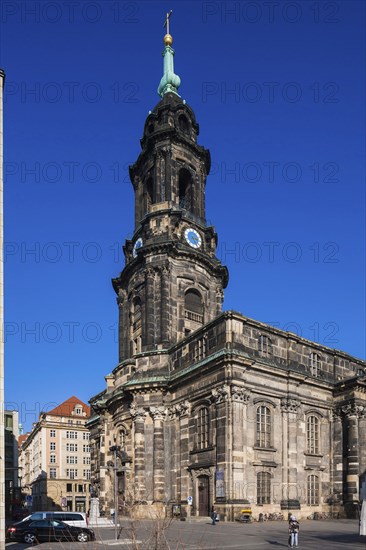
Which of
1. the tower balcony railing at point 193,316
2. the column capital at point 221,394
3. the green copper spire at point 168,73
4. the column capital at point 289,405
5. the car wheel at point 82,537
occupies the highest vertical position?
the green copper spire at point 168,73

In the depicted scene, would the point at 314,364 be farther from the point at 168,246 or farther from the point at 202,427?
the point at 168,246

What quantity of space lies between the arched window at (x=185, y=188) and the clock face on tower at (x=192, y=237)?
12.3 feet

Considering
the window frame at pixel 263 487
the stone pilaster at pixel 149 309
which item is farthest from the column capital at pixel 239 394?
the stone pilaster at pixel 149 309

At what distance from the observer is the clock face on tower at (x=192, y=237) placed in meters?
53.8

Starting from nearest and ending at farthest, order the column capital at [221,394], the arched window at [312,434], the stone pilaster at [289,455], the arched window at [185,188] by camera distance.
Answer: the column capital at [221,394] → the stone pilaster at [289,455] → the arched window at [312,434] → the arched window at [185,188]

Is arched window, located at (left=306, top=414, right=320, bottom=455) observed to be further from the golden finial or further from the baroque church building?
the golden finial

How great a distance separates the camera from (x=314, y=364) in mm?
46000

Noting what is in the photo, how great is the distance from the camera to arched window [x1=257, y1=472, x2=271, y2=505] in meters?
38.8

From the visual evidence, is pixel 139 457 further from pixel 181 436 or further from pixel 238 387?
pixel 238 387

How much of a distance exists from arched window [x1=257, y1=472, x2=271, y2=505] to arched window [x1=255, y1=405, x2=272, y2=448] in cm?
201

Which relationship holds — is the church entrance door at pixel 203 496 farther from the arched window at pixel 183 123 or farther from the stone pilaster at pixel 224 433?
the arched window at pixel 183 123

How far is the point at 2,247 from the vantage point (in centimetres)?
1673

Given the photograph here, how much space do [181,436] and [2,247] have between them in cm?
3102

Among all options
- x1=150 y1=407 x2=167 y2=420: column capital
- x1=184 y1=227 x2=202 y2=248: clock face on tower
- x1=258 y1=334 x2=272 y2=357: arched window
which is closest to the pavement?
x1=150 y1=407 x2=167 y2=420: column capital
